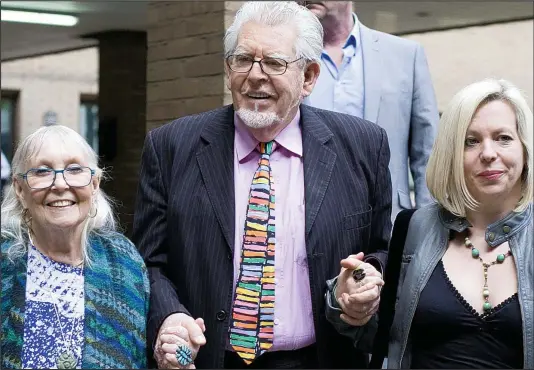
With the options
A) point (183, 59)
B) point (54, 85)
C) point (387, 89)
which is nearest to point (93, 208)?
point (387, 89)

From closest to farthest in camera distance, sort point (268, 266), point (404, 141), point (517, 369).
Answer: point (517, 369) → point (268, 266) → point (404, 141)

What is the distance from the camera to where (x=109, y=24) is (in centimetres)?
1188

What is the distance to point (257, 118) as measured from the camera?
10.7 ft

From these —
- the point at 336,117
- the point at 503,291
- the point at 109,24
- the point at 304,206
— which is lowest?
the point at 503,291

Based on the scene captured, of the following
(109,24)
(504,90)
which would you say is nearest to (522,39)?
(109,24)

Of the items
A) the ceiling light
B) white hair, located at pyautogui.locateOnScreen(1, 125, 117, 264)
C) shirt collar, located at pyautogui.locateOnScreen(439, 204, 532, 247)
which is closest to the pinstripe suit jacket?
white hair, located at pyautogui.locateOnScreen(1, 125, 117, 264)

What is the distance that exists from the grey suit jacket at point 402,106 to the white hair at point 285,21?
106 cm

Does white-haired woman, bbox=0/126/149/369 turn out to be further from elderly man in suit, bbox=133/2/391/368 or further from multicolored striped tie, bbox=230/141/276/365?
multicolored striped tie, bbox=230/141/276/365

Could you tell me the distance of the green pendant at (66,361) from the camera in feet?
9.82

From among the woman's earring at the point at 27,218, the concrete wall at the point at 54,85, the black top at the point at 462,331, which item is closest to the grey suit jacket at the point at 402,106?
the black top at the point at 462,331

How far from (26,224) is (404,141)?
1.88 meters

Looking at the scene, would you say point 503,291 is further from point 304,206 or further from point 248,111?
point 248,111

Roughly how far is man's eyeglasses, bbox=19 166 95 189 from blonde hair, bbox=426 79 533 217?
111 centimetres

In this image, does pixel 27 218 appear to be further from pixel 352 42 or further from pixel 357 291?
pixel 352 42
